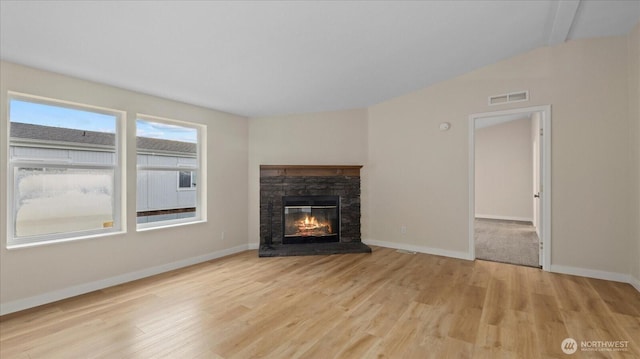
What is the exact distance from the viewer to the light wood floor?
203cm

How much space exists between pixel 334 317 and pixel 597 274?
340cm

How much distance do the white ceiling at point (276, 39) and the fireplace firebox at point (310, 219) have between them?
1881 millimetres

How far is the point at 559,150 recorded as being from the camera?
143 inches

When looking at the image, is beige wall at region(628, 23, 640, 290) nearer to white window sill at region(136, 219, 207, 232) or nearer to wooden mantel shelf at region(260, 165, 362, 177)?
wooden mantel shelf at region(260, 165, 362, 177)

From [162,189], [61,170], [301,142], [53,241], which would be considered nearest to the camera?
[53,241]

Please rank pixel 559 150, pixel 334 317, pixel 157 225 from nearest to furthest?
pixel 334 317, pixel 559 150, pixel 157 225

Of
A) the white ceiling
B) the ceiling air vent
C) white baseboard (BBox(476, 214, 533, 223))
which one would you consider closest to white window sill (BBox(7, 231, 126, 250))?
the white ceiling

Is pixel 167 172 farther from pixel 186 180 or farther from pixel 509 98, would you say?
pixel 509 98

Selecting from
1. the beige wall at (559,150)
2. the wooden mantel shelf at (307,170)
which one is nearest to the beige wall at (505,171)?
the beige wall at (559,150)

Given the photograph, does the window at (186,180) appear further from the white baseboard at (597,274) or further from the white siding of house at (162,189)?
the white baseboard at (597,274)

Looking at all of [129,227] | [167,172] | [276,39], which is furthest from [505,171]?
[129,227]

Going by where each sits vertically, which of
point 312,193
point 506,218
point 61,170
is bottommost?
point 506,218

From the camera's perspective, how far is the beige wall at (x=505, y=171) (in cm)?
782

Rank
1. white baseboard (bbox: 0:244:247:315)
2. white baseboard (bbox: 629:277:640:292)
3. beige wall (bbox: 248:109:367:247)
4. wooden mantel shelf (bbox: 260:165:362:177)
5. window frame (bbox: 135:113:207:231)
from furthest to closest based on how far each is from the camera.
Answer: beige wall (bbox: 248:109:367:247)
wooden mantel shelf (bbox: 260:165:362:177)
window frame (bbox: 135:113:207:231)
white baseboard (bbox: 629:277:640:292)
white baseboard (bbox: 0:244:247:315)
